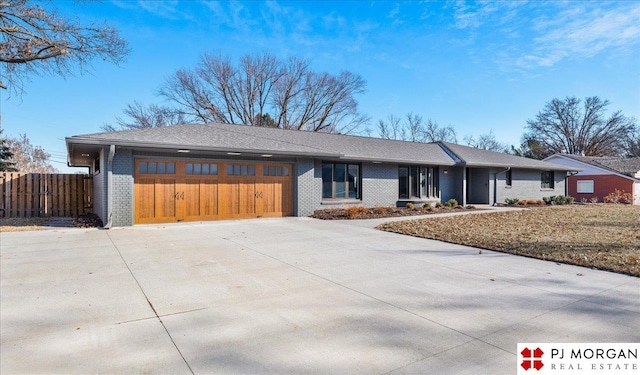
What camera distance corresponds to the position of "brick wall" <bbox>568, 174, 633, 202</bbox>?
28906mm

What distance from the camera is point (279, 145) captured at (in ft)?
46.4

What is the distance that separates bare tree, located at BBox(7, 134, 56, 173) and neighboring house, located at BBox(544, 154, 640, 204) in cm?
4980

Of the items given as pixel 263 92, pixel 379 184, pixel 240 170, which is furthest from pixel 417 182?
pixel 263 92

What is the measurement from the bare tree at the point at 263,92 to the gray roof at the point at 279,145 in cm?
1521

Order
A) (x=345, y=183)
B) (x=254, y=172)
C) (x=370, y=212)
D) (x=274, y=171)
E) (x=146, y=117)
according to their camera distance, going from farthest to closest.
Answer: (x=146, y=117)
(x=345, y=183)
(x=370, y=212)
(x=274, y=171)
(x=254, y=172)

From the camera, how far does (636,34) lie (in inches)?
439

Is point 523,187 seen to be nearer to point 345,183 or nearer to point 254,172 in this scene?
point 345,183

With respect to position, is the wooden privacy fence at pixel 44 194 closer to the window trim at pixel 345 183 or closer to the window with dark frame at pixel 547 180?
the window trim at pixel 345 183

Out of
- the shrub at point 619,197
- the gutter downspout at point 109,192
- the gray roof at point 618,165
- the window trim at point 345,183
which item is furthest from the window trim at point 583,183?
the gutter downspout at point 109,192

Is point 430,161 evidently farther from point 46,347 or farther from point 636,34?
point 46,347

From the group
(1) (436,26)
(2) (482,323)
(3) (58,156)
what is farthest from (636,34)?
(3) (58,156)

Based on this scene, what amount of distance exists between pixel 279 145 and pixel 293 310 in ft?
35.1

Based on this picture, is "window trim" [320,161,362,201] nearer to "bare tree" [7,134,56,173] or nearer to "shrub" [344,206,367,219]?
"shrub" [344,206,367,219]

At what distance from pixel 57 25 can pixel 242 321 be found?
1491 cm
